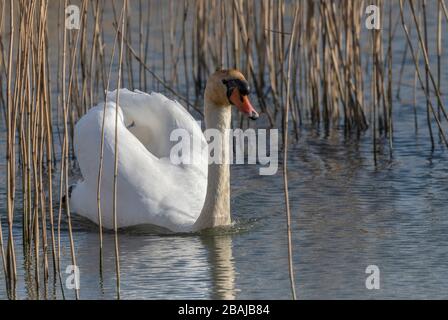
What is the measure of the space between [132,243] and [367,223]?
68.0 inches

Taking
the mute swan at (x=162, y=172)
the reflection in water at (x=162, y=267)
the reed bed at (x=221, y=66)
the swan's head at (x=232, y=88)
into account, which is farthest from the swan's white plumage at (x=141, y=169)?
the swan's head at (x=232, y=88)

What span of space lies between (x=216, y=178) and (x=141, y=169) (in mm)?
582

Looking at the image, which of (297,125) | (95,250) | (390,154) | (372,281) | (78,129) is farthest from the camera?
(297,125)

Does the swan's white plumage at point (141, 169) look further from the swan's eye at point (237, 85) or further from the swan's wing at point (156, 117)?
the swan's eye at point (237, 85)

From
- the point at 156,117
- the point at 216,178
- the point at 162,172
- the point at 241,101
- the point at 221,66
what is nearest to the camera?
the point at 241,101

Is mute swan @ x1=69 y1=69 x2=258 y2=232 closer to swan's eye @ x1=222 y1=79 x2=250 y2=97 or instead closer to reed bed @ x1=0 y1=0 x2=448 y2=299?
swan's eye @ x1=222 y1=79 x2=250 y2=97

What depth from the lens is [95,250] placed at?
8.51 meters

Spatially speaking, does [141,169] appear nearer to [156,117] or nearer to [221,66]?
[156,117]

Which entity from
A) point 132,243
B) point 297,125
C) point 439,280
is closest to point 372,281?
point 439,280

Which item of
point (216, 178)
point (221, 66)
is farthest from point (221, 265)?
point (221, 66)

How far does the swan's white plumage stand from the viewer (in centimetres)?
887

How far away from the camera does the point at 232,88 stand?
8.62 meters

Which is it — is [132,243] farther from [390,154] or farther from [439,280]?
[390,154]
